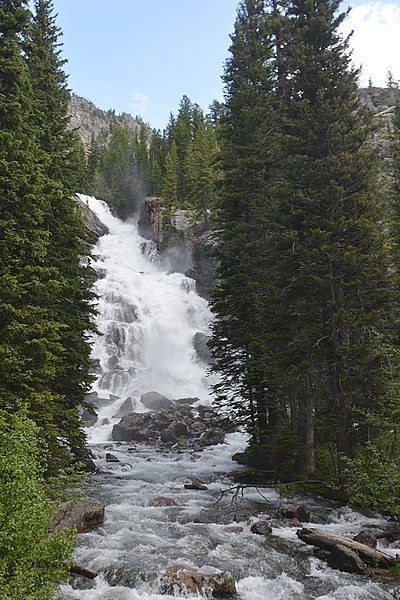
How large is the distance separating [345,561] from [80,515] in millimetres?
6487

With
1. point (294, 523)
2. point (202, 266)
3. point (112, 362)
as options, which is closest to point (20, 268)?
point (294, 523)

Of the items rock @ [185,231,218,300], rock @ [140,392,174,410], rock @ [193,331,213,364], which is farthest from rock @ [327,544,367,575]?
rock @ [185,231,218,300]

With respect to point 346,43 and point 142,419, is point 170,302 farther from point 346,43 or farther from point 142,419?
point 346,43

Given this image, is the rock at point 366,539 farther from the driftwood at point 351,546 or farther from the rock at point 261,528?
the rock at point 261,528

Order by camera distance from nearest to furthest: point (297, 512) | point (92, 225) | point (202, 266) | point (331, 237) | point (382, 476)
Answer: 1. point (382, 476)
2. point (297, 512)
3. point (331, 237)
4. point (202, 266)
5. point (92, 225)

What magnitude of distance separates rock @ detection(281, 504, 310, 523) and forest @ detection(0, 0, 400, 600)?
4.13 feet

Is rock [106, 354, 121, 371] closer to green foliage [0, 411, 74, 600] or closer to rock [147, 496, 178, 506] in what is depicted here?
rock [147, 496, 178, 506]

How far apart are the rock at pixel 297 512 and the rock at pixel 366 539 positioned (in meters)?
2.54

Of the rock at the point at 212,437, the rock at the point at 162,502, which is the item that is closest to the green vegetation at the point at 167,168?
the rock at the point at 212,437

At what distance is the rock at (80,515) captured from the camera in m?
11.0

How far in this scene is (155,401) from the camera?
123 ft

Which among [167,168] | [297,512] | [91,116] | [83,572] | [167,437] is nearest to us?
[83,572]

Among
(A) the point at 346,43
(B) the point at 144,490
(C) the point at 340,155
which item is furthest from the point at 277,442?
(A) the point at 346,43

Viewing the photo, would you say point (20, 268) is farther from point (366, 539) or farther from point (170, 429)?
point (170, 429)
